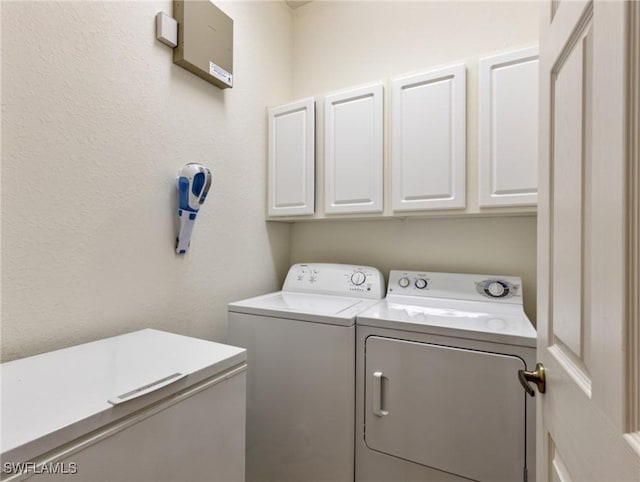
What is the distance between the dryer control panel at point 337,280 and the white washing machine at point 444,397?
0.34 m

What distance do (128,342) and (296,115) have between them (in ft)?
4.90

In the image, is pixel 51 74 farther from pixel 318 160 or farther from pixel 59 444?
pixel 318 160

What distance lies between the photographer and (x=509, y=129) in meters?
1.43

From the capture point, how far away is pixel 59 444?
617mm

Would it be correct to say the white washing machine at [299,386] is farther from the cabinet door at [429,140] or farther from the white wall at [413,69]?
the cabinet door at [429,140]

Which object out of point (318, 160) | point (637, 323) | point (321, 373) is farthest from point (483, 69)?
point (321, 373)

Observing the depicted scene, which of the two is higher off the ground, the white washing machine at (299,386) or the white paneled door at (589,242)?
the white paneled door at (589,242)

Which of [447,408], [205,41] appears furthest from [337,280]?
[205,41]

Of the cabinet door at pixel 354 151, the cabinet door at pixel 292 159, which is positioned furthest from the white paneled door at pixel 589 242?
the cabinet door at pixel 292 159

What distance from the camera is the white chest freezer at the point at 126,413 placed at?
24.5 inches

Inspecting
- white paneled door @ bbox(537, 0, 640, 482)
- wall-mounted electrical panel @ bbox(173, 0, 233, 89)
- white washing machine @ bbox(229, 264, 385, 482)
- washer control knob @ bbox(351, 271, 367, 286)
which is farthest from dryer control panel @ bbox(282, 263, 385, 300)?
wall-mounted electrical panel @ bbox(173, 0, 233, 89)

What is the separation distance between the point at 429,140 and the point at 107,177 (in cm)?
143

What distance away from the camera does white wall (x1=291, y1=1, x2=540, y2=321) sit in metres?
1.67

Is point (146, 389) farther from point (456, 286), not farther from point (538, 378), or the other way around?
point (456, 286)
